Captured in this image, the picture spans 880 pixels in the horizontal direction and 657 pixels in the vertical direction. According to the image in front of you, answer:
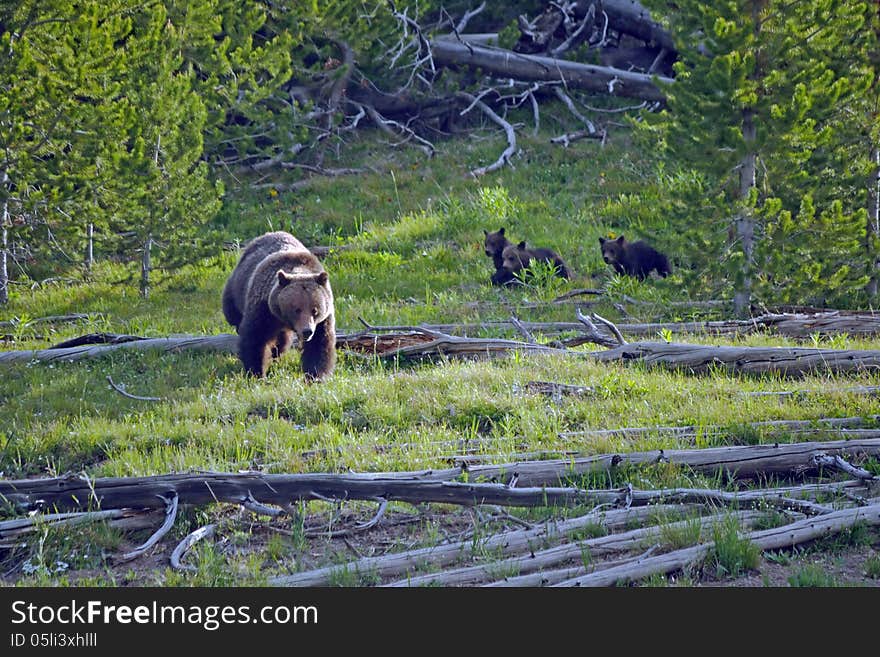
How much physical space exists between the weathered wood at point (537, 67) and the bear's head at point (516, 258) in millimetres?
7990

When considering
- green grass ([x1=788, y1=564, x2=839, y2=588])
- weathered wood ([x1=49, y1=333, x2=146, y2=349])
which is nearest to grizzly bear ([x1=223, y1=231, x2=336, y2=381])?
weathered wood ([x1=49, y1=333, x2=146, y2=349])

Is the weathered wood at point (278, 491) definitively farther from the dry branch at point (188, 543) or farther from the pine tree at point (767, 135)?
the pine tree at point (767, 135)

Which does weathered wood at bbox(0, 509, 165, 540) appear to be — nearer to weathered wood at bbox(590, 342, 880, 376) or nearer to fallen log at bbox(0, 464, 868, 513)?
fallen log at bbox(0, 464, 868, 513)

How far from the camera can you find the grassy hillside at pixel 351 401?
17.5 feet

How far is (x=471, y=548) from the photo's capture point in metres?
4.86

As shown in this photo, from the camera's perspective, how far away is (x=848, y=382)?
740 cm

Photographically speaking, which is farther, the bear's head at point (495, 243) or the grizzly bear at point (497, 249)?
the bear's head at point (495, 243)

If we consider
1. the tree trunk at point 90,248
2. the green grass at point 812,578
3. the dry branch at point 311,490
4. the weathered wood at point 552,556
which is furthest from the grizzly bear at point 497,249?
the green grass at point 812,578

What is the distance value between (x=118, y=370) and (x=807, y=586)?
6835mm

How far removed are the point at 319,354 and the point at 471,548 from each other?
4150 millimetres

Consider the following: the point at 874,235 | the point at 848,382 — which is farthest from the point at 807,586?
the point at 874,235

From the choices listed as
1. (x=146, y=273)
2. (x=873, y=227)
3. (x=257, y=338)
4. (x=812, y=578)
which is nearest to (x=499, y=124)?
(x=146, y=273)

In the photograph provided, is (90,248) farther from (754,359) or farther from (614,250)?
(754,359)

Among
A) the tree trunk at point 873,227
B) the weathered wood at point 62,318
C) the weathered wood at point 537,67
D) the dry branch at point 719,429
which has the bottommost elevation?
the weathered wood at point 62,318
